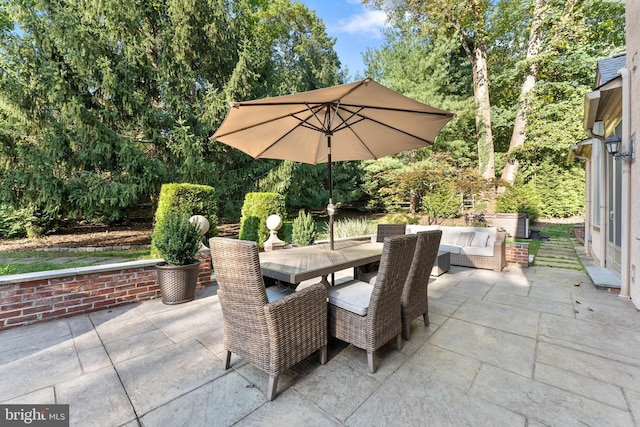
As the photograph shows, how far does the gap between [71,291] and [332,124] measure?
11.8ft

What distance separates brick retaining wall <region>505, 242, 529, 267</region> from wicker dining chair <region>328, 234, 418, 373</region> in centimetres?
416

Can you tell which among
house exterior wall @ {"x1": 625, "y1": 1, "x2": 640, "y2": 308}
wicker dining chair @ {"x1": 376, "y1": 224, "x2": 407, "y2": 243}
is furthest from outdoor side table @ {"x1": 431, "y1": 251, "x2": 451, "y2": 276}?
house exterior wall @ {"x1": 625, "y1": 1, "x2": 640, "y2": 308}

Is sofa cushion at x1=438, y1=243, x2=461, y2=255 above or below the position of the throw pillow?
below

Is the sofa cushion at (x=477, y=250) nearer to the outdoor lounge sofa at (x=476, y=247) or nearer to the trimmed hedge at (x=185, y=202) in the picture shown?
the outdoor lounge sofa at (x=476, y=247)

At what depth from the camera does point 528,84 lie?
1098 centimetres

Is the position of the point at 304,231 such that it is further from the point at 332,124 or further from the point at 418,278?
the point at 418,278

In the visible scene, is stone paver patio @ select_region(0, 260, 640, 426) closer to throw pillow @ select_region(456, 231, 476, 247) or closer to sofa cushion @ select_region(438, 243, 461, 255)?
sofa cushion @ select_region(438, 243, 461, 255)

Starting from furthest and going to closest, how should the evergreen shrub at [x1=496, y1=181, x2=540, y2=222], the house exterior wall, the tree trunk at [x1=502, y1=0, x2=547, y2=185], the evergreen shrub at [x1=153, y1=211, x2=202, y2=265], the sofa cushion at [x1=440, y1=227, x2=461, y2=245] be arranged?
the tree trunk at [x1=502, y1=0, x2=547, y2=185]
the evergreen shrub at [x1=496, y1=181, x2=540, y2=222]
the sofa cushion at [x1=440, y1=227, x2=461, y2=245]
the evergreen shrub at [x1=153, y1=211, x2=202, y2=265]
the house exterior wall

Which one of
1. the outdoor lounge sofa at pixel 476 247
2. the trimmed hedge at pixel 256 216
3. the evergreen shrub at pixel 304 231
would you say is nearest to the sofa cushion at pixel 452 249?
the outdoor lounge sofa at pixel 476 247

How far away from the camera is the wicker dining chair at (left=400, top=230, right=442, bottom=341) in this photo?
7.77 feet

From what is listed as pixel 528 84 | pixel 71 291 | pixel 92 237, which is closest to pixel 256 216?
pixel 71 291

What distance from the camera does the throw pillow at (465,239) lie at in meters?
5.56

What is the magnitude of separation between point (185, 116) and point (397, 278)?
8.37 metres

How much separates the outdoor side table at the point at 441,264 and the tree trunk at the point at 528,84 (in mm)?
8226
